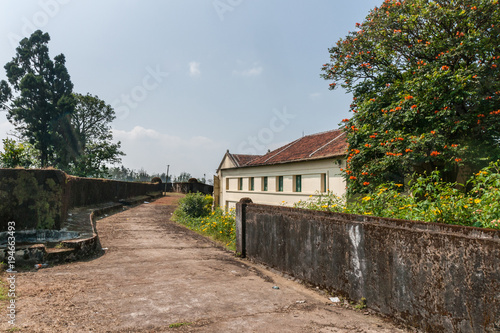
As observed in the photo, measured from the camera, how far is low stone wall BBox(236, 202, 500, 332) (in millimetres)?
3039

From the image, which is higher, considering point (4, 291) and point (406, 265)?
point (406, 265)

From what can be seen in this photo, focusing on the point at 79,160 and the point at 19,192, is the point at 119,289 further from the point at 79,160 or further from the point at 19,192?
the point at 79,160

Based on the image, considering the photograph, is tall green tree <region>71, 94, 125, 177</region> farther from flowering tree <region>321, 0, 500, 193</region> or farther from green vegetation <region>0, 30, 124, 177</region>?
flowering tree <region>321, 0, 500, 193</region>

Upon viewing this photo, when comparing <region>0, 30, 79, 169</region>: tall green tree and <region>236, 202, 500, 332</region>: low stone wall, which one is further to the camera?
<region>0, 30, 79, 169</region>: tall green tree

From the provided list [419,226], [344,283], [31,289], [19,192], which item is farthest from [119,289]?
[19,192]

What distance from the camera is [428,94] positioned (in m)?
8.52

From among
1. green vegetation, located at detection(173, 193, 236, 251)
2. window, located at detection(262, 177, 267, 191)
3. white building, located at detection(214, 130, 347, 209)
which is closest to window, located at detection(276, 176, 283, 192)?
white building, located at detection(214, 130, 347, 209)

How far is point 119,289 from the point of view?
509 cm

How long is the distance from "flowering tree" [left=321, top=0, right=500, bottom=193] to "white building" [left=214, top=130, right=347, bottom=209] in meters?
2.33

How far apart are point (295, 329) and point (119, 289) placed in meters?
3.01

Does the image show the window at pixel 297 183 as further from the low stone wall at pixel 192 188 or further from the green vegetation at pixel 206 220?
the low stone wall at pixel 192 188

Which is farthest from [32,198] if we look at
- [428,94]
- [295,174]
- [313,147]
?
[313,147]

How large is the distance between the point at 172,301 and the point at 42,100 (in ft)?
137

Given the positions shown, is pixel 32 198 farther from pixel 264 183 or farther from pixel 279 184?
pixel 264 183
